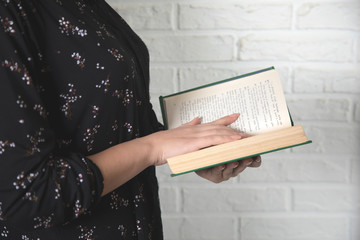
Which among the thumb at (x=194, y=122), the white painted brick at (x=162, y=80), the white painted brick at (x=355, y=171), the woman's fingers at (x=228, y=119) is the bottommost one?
the white painted brick at (x=355, y=171)

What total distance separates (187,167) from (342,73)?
0.68m

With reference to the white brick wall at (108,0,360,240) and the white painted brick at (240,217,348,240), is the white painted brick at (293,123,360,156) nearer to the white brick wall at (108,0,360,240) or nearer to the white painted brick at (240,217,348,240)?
the white brick wall at (108,0,360,240)

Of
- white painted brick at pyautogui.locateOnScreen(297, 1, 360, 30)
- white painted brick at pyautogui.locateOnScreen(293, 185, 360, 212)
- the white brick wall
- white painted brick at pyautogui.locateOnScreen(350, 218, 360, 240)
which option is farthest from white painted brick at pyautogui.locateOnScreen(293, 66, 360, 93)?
white painted brick at pyautogui.locateOnScreen(350, 218, 360, 240)

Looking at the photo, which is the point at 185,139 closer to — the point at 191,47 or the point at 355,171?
the point at 191,47

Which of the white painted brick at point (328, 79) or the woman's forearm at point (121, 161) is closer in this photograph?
the woman's forearm at point (121, 161)

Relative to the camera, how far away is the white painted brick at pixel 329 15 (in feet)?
3.35

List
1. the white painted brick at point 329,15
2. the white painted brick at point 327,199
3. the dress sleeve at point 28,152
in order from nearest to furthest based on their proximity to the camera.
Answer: the dress sleeve at point 28,152
the white painted brick at point 329,15
the white painted brick at point 327,199

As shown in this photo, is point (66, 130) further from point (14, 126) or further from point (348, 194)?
point (348, 194)

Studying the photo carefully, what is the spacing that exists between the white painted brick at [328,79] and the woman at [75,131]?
465 millimetres

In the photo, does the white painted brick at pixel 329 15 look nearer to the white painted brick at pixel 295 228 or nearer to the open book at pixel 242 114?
the open book at pixel 242 114

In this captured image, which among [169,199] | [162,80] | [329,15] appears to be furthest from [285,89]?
[169,199]

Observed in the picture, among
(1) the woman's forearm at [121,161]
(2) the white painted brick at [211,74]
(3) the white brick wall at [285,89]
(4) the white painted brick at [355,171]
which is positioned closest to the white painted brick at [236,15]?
(3) the white brick wall at [285,89]

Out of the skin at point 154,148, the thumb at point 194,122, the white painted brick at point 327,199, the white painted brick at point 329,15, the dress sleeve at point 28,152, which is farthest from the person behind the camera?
the white painted brick at point 327,199

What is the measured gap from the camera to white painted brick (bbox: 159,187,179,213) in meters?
1.14
